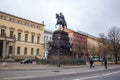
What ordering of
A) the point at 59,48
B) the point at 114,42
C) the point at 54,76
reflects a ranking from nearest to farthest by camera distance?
the point at 54,76
the point at 59,48
the point at 114,42

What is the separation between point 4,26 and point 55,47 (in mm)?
33208

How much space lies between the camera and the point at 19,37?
277 feet

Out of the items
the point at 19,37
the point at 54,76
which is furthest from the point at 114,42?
the point at 54,76

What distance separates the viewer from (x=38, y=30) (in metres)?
95.1

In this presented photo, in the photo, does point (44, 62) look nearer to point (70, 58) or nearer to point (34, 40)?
point (70, 58)

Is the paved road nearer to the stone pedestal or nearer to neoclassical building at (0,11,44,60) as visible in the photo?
the stone pedestal

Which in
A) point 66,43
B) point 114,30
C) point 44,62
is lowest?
point 44,62

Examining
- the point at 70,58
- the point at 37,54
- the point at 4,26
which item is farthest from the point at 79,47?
the point at 70,58

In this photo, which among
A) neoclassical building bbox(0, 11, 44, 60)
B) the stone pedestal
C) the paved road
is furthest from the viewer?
neoclassical building bbox(0, 11, 44, 60)

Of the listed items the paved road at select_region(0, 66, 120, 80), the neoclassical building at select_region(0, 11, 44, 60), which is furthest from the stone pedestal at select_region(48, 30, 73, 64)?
the neoclassical building at select_region(0, 11, 44, 60)

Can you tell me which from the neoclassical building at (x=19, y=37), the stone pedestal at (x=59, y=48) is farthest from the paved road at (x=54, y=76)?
the neoclassical building at (x=19, y=37)

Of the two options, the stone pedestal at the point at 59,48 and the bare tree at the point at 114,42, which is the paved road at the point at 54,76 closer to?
the stone pedestal at the point at 59,48

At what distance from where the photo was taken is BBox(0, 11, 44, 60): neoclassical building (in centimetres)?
7447

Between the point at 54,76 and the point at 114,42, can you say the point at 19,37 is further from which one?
the point at 54,76
